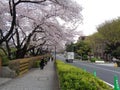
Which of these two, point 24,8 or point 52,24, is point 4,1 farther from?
point 52,24

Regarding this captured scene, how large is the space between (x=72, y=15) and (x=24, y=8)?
4917 millimetres

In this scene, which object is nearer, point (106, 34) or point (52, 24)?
point (52, 24)

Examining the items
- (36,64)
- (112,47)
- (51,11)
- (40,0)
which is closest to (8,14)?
(51,11)

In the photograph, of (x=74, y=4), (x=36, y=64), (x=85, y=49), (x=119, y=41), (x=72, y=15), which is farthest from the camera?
(x=85, y=49)

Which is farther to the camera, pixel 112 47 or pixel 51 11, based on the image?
pixel 112 47

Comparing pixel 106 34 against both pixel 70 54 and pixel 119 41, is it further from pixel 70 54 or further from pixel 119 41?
pixel 70 54

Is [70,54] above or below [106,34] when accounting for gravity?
below

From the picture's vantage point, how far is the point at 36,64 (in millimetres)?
48094

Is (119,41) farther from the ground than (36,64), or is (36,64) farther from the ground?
(119,41)

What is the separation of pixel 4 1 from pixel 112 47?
6887 centimetres

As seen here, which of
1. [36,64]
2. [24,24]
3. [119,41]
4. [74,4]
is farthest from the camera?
[119,41]

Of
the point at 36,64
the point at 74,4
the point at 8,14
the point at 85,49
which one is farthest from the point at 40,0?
the point at 85,49

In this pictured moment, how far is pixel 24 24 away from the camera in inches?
1225

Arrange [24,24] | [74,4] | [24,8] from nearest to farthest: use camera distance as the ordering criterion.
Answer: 1. [74,4]
2. [24,8]
3. [24,24]
